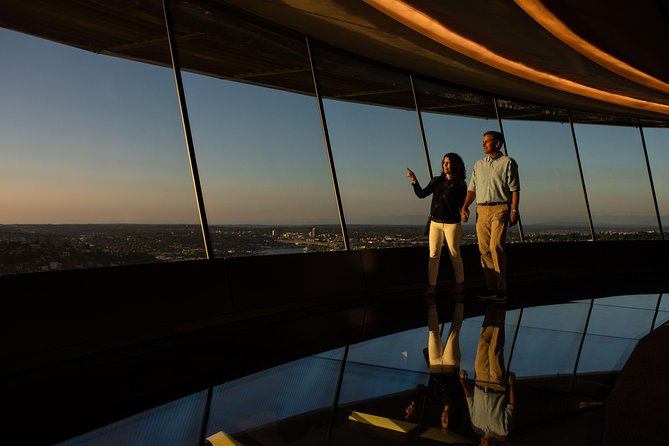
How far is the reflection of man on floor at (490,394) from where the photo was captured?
2668 millimetres

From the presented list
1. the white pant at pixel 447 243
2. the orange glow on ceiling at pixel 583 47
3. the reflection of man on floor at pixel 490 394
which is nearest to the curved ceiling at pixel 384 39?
the orange glow on ceiling at pixel 583 47

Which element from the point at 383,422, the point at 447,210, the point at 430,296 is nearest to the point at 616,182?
the point at 447,210

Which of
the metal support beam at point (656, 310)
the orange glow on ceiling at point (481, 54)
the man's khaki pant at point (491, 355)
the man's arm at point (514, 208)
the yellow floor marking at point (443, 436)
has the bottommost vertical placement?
the metal support beam at point (656, 310)

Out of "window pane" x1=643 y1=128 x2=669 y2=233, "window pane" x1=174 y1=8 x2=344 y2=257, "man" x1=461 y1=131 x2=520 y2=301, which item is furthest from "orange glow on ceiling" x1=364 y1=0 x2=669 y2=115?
"window pane" x1=643 y1=128 x2=669 y2=233

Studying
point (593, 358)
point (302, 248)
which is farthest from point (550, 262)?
point (593, 358)

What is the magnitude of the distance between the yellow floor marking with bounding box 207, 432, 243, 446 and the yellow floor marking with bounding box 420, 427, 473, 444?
0.75 metres

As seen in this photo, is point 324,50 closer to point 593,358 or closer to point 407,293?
point 407,293

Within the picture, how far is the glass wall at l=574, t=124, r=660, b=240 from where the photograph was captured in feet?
46.9

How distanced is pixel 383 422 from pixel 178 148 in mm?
4142

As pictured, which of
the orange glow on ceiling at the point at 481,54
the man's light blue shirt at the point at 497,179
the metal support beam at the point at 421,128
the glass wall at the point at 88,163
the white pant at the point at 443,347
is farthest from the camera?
the metal support beam at the point at 421,128

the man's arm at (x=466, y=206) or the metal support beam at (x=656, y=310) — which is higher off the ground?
the man's arm at (x=466, y=206)

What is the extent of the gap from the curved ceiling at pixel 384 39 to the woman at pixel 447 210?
4.97ft

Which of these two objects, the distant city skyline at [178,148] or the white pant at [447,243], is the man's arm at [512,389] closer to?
the distant city skyline at [178,148]

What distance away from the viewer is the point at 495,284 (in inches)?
305
